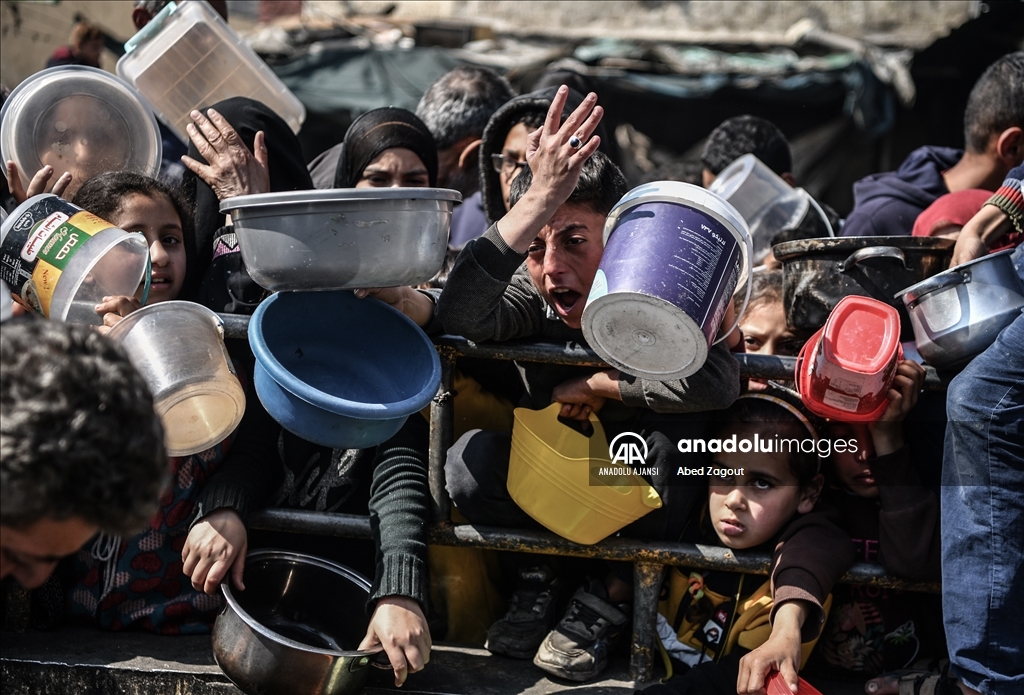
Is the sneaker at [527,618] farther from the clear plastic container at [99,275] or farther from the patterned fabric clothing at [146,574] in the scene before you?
the clear plastic container at [99,275]

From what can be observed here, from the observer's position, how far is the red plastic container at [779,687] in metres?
2.35

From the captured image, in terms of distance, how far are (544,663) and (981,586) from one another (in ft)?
3.73

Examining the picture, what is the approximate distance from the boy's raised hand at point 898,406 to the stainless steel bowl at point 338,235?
1.29 metres

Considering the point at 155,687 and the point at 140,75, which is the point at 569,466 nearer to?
the point at 155,687

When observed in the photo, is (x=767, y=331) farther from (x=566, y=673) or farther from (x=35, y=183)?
(x=35, y=183)

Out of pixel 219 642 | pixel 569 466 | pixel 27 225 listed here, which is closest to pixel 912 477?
pixel 569 466

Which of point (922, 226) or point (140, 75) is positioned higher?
point (140, 75)

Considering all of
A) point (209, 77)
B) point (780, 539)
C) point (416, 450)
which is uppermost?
point (209, 77)

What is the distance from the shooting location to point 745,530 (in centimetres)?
267

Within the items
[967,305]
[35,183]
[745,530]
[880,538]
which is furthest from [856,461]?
[35,183]

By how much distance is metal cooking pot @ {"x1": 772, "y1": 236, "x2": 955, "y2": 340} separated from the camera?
2.89 meters

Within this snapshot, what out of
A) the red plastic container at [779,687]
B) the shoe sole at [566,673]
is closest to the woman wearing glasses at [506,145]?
the shoe sole at [566,673]

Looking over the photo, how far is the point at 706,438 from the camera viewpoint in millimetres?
2852

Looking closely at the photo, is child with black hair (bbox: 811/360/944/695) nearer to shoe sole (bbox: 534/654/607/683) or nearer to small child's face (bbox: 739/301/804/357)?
small child's face (bbox: 739/301/804/357)
